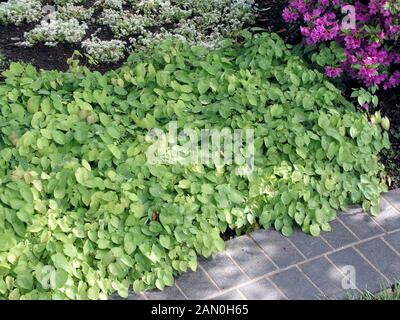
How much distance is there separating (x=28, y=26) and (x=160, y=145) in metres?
2.19

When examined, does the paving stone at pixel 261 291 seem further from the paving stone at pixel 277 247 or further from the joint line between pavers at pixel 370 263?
the joint line between pavers at pixel 370 263

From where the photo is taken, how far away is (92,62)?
17.5 feet

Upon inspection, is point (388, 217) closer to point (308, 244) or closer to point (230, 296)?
point (308, 244)

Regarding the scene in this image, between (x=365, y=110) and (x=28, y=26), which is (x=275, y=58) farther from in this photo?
(x=28, y=26)

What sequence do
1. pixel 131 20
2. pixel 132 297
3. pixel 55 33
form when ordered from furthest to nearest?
pixel 131 20, pixel 55 33, pixel 132 297

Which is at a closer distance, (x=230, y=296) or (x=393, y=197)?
(x=230, y=296)

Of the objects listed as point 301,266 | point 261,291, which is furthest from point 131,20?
point 261,291

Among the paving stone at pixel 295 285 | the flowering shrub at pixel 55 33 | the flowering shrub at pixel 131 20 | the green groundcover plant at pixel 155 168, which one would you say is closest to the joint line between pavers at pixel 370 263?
the green groundcover plant at pixel 155 168

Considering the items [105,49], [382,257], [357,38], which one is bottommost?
[382,257]

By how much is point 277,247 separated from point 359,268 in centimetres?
43

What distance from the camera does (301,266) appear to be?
399 cm

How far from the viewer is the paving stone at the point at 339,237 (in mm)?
4160

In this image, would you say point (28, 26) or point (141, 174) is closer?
point (141, 174)
